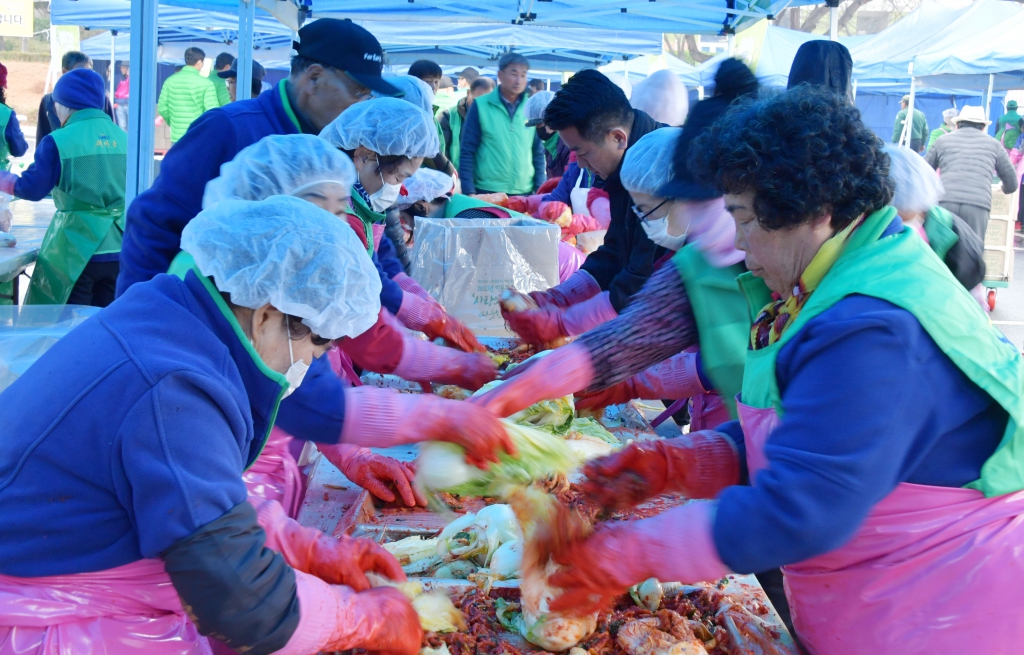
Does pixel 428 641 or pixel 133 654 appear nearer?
pixel 133 654

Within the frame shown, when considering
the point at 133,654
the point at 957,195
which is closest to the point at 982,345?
the point at 133,654

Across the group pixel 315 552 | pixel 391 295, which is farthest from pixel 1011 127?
pixel 315 552

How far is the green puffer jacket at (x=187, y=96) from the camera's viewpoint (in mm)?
11492

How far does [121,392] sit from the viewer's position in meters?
1.27

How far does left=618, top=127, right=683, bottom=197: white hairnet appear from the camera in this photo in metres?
2.72

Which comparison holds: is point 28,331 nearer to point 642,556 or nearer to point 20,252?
point 20,252

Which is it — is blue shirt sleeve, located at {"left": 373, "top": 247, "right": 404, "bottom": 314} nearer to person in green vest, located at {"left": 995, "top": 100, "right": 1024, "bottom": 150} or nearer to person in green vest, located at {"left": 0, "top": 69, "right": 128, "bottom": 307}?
person in green vest, located at {"left": 0, "top": 69, "right": 128, "bottom": 307}

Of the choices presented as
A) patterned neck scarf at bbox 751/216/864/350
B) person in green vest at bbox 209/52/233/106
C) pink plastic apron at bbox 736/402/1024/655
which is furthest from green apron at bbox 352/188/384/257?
person in green vest at bbox 209/52/233/106

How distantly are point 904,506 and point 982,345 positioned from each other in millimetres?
301

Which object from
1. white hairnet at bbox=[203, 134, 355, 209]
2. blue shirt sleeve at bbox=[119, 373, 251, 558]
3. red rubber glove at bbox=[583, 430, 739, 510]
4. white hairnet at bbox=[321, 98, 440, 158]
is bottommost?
red rubber glove at bbox=[583, 430, 739, 510]

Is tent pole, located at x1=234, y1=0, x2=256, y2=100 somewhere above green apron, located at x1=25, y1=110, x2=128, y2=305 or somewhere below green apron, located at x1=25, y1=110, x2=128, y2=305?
above

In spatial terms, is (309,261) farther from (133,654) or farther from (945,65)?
(945,65)

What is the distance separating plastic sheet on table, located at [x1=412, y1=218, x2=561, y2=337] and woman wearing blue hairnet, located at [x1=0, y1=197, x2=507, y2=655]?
10.4ft

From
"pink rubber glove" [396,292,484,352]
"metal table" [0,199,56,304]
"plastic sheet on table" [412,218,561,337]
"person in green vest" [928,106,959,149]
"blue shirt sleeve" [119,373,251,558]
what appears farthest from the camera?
"person in green vest" [928,106,959,149]
